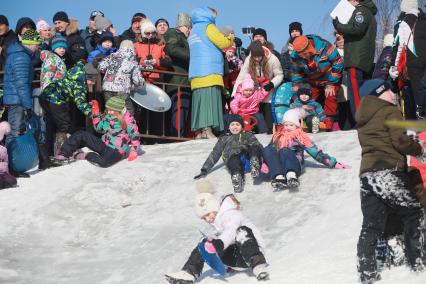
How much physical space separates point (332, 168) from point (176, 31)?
4.61 m

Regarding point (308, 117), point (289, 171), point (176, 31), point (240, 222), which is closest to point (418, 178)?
point (240, 222)

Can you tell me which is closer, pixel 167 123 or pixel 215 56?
pixel 215 56

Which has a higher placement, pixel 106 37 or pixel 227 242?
pixel 106 37

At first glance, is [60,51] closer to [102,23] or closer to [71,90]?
[71,90]

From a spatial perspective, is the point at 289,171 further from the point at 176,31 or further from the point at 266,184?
the point at 176,31

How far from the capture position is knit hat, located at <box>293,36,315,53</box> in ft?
44.3

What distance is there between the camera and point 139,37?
49.1 feet

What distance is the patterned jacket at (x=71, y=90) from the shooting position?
13.7m

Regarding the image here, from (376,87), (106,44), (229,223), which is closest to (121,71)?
(106,44)

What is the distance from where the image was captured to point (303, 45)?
13523 millimetres

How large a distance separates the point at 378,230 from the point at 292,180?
3576mm

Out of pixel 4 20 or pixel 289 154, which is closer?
pixel 289 154

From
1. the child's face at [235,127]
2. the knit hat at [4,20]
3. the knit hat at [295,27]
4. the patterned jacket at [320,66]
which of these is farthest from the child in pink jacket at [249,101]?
the knit hat at [4,20]

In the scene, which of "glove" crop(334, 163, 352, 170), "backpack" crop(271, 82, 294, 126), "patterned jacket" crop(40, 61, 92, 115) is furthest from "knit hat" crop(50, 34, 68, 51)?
"glove" crop(334, 163, 352, 170)
